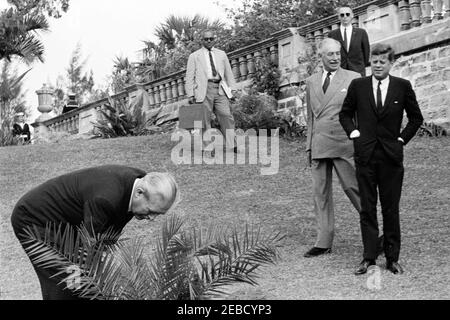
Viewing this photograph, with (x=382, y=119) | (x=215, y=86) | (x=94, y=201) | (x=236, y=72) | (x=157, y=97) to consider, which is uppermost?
(x=236, y=72)

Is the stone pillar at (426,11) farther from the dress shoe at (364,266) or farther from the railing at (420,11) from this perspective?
the dress shoe at (364,266)

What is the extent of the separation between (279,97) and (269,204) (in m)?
7.32

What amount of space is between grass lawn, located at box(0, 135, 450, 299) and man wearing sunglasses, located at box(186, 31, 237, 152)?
0.93 meters

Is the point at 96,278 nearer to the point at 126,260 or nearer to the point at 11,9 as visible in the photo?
the point at 126,260

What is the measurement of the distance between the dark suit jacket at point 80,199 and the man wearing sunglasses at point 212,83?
8132 millimetres

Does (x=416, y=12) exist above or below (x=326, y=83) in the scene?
above

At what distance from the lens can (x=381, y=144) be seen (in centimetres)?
716

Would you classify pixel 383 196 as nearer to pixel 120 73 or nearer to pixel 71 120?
pixel 71 120

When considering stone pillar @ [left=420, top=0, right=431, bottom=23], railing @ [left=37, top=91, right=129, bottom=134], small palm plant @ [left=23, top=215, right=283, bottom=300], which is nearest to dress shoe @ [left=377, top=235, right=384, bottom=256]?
small palm plant @ [left=23, top=215, right=283, bottom=300]

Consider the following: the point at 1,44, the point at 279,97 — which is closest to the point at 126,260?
the point at 279,97

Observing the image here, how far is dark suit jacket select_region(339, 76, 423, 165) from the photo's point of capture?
7188mm

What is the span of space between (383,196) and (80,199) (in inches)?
116

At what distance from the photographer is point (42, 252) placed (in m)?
5.07

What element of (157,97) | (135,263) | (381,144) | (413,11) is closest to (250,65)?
(157,97)
